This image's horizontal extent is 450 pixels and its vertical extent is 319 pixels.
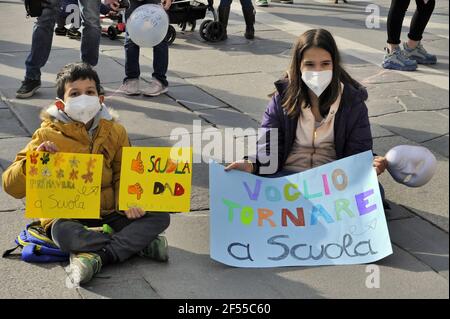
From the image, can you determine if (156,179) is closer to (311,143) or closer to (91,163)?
(91,163)

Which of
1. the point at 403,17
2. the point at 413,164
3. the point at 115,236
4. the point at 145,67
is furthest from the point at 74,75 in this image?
the point at 403,17

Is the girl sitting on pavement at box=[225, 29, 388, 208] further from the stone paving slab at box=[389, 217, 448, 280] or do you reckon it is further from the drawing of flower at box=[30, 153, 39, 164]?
the drawing of flower at box=[30, 153, 39, 164]

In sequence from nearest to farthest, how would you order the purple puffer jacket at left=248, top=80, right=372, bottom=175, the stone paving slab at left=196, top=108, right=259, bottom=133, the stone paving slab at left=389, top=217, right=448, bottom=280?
the stone paving slab at left=389, top=217, right=448, bottom=280
the purple puffer jacket at left=248, top=80, right=372, bottom=175
the stone paving slab at left=196, top=108, right=259, bottom=133

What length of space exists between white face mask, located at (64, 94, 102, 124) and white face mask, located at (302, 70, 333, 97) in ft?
3.21

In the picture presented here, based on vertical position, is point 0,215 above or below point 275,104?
below

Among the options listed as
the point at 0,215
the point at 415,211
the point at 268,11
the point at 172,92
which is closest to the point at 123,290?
the point at 0,215

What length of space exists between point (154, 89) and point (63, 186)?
266 centimetres

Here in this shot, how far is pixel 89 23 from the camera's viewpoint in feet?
19.6

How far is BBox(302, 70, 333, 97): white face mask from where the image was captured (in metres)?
3.86

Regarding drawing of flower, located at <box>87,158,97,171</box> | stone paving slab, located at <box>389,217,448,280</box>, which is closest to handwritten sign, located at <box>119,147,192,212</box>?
drawing of flower, located at <box>87,158,97,171</box>

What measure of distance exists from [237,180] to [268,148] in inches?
11.7

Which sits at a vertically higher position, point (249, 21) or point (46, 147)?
point (46, 147)

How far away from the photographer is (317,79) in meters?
3.86
